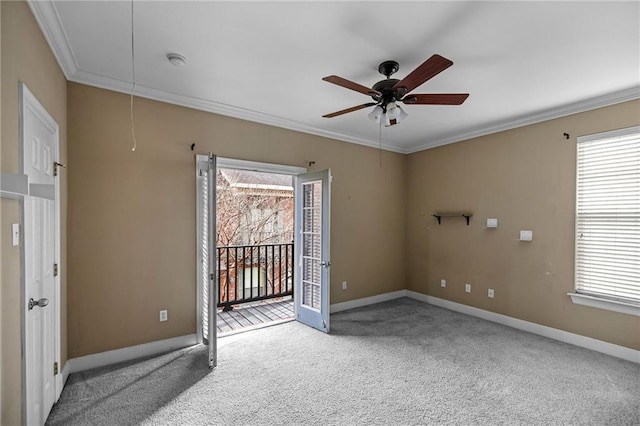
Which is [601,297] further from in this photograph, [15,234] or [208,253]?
[15,234]

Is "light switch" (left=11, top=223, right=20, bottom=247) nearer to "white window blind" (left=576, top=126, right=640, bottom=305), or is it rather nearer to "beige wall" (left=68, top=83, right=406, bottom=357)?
"beige wall" (left=68, top=83, right=406, bottom=357)

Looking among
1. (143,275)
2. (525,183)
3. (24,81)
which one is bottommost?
(143,275)

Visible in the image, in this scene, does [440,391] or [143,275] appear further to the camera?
[143,275]

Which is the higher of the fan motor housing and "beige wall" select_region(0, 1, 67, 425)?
the fan motor housing

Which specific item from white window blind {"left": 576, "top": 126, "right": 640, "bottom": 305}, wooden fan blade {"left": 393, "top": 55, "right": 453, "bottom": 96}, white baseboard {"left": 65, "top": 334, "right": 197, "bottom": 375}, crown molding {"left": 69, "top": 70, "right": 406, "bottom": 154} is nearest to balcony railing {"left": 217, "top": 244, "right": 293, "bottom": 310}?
white baseboard {"left": 65, "top": 334, "right": 197, "bottom": 375}

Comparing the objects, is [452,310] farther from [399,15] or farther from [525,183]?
[399,15]

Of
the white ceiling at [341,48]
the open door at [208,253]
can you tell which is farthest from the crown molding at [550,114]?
the open door at [208,253]

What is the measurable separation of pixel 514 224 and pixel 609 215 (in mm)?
943

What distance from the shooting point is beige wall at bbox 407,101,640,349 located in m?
3.46

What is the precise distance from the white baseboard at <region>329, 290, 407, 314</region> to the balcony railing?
1.45m

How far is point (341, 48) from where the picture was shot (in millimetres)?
2340

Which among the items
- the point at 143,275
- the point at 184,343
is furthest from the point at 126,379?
the point at 143,275

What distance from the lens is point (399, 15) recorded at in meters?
1.96

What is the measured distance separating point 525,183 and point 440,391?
9.31 feet
